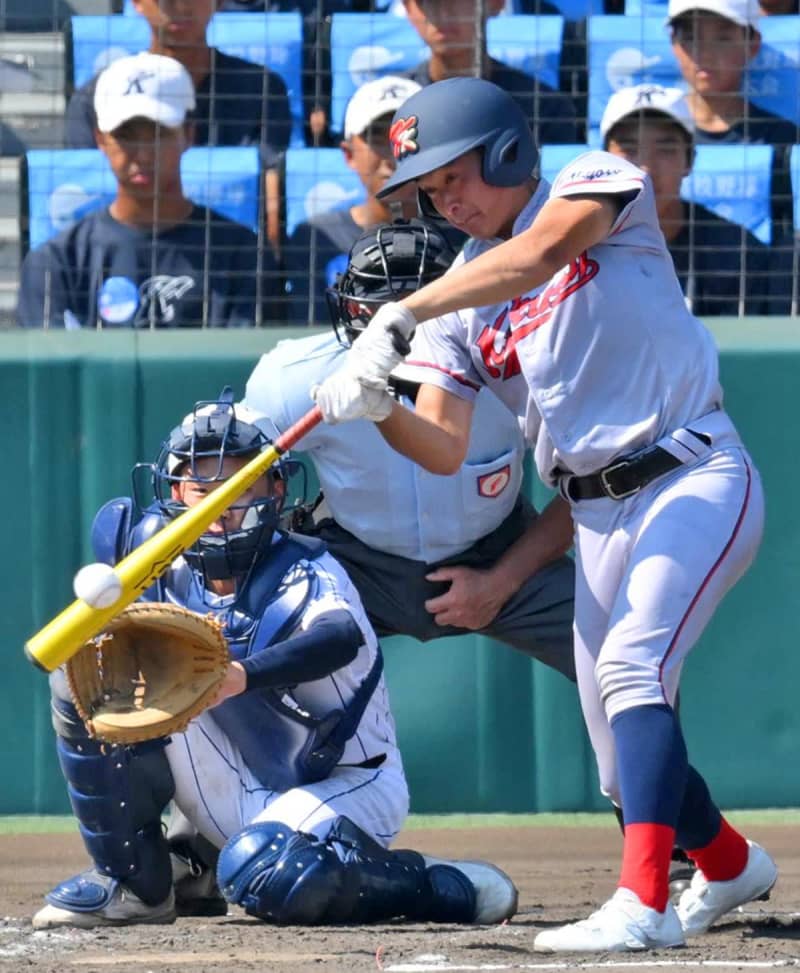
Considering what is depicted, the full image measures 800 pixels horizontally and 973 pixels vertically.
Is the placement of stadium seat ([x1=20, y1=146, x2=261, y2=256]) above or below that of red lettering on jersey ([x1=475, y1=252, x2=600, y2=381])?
above

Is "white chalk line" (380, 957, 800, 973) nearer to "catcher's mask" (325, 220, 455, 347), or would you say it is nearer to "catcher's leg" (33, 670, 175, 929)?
"catcher's leg" (33, 670, 175, 929)

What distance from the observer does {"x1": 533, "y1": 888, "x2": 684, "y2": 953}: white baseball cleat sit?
2.74 metres

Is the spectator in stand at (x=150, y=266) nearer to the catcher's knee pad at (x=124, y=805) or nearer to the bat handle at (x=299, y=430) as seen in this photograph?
the catcher's knee pad at (x=124, y=805)

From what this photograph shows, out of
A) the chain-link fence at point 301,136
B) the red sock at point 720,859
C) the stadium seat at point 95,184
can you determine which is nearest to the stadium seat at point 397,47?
the chain-link fence at point 301,136

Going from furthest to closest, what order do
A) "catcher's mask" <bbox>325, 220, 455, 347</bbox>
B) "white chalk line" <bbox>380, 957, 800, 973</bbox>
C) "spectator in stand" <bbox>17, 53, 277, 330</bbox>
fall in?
"spectator in stand" <bbox>17, 53, 277, 330</bbox>, "catcher's mask" <bbox>325, 220, 455, 347</bbox>, "white chalk line" <bbox>380, 957, 800, 973</bbox>

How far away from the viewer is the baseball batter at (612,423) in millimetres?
2834

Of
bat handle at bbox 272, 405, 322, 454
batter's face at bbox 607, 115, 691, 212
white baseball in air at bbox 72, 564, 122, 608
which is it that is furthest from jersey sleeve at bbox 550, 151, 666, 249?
batter's face at bbox 607, 115, 691, 212

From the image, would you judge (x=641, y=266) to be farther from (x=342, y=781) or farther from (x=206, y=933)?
(x=206, y=933)

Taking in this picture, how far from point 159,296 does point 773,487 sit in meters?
1.85

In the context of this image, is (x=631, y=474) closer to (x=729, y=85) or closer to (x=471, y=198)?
(x=471, y=198)

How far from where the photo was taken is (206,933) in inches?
124

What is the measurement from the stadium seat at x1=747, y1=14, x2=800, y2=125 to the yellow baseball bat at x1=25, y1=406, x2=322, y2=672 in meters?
3.06

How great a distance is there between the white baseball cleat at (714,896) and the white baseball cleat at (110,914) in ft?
3.26

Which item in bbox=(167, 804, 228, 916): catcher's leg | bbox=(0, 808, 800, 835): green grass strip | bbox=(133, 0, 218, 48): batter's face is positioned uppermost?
bbox=(133, 0, 218, 48): batter's face
